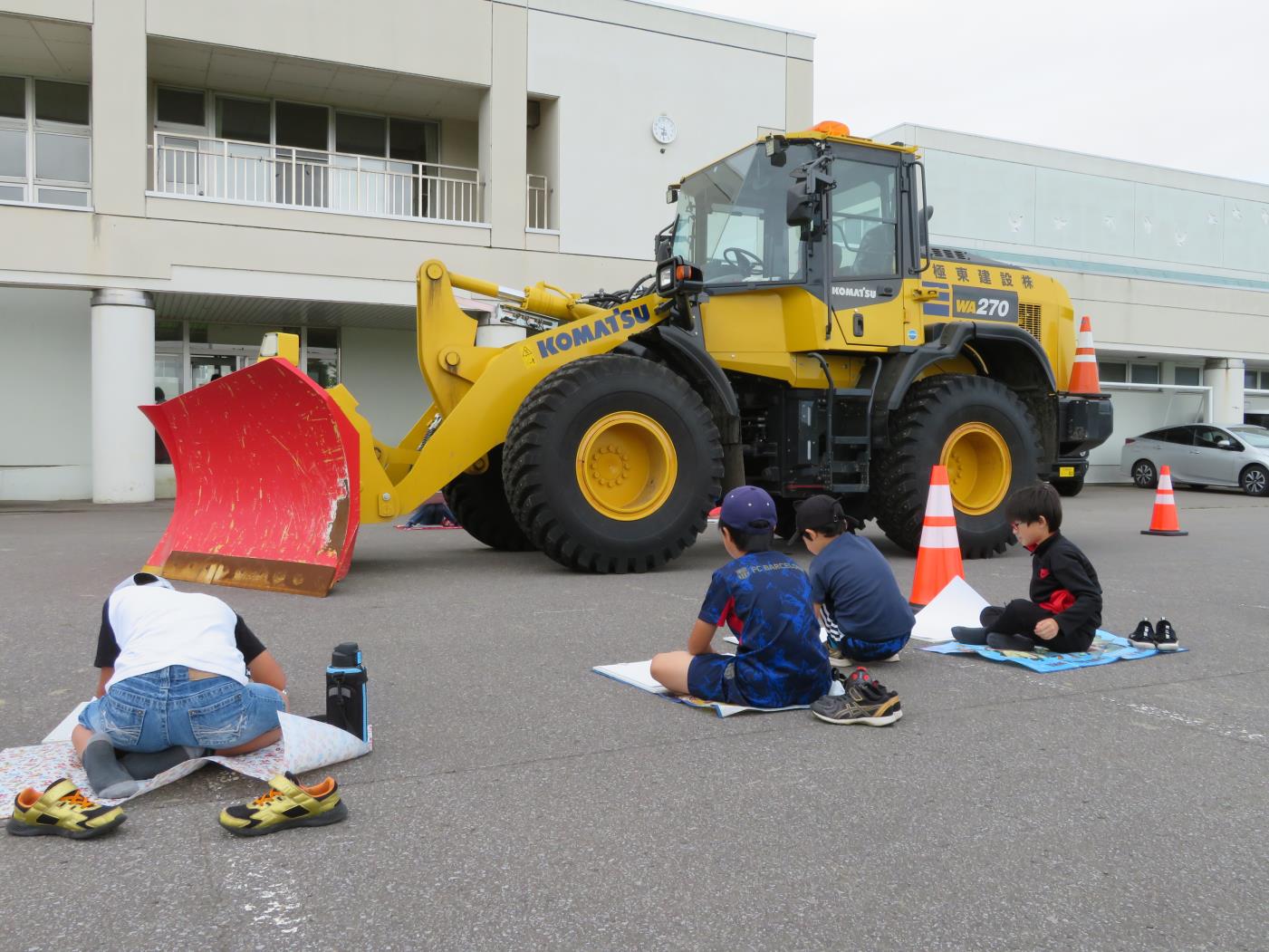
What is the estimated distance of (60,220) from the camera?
50.5 feet

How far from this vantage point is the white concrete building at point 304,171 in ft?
51.7

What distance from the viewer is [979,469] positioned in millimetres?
9859

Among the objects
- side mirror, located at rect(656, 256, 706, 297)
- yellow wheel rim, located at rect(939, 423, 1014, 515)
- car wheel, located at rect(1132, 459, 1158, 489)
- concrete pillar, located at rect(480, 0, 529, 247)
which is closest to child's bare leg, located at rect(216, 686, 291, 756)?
side mirror, located at rect(656, 256, 706, 297)

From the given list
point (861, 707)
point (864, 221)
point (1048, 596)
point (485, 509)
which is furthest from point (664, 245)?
point (861, 707)

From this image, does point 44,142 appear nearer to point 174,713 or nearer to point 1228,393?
point 174,713

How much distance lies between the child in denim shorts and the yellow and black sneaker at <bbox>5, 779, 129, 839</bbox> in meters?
0.22

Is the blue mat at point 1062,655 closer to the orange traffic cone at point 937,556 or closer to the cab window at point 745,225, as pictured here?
the orange traffic cone at point 937,556

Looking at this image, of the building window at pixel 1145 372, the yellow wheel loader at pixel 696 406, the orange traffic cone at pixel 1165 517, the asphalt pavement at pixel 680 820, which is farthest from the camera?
the building window at pixel 1145 372

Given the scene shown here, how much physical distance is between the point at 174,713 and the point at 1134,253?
27.5 metres

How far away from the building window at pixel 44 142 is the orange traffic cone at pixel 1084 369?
15.0 metres

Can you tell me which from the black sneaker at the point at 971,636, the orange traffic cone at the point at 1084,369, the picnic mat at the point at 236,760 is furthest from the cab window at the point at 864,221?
the picnic mat at the point at 236,760

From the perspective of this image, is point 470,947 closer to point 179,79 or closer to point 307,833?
point 307,833

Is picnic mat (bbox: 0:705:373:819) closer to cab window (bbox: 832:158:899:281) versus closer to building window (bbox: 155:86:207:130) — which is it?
cab window (bbox: 832:158:899:281)

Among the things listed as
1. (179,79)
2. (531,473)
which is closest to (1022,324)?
(531,473)
